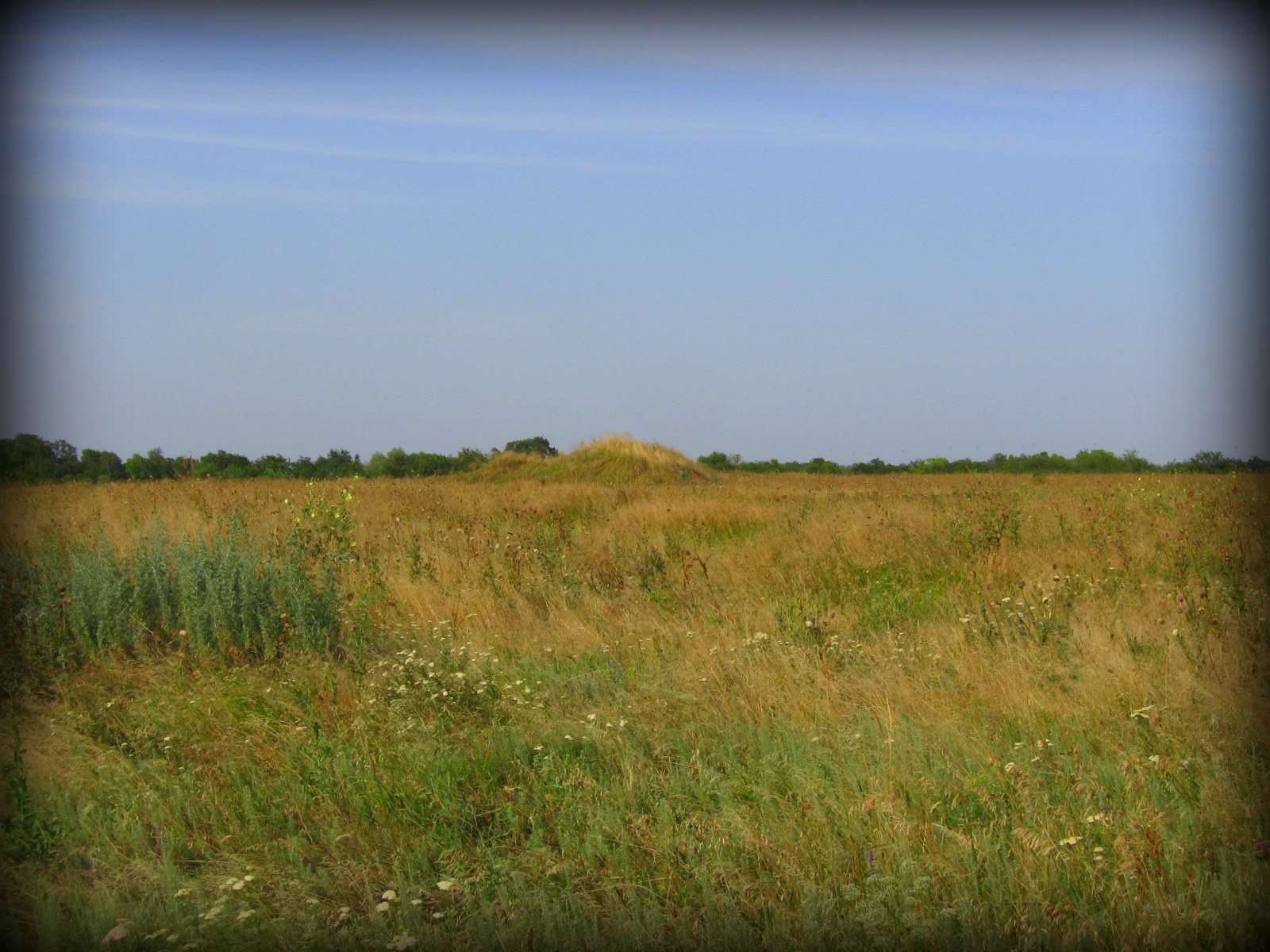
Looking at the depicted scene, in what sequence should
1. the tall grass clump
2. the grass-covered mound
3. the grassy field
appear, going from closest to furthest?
1. the grassy field
2. the tall grass clump
3. the grass-covered mound

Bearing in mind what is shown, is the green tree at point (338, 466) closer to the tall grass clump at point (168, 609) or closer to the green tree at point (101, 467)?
the green tree at point (101, 467)

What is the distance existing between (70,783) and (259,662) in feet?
6.11

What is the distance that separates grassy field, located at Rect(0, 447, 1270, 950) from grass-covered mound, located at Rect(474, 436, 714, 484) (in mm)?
16920

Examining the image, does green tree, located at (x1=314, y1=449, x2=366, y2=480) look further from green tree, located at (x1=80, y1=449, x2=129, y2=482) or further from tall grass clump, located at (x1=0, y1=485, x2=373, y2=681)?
tall grass clump, located at (x1=0, y1=485, x2=373, y2=681)

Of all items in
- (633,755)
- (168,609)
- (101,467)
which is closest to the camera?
(633,755)

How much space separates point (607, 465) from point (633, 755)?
21697 millimetres

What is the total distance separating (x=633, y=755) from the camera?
3838 millimetres

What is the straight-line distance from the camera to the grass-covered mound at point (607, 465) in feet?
81.4

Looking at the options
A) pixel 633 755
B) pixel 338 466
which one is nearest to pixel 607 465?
pixel 338 466

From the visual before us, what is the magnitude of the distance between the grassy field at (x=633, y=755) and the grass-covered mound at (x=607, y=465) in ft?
55.5

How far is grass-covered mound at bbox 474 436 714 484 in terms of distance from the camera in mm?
24812

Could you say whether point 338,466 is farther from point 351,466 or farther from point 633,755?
point 633,755

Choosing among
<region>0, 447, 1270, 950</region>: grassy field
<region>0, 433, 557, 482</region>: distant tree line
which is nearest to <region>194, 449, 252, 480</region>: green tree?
<region>0, 433, 557, 482</region>: distant tree line

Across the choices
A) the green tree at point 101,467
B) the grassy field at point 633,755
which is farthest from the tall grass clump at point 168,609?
the green tree at point 101,467
